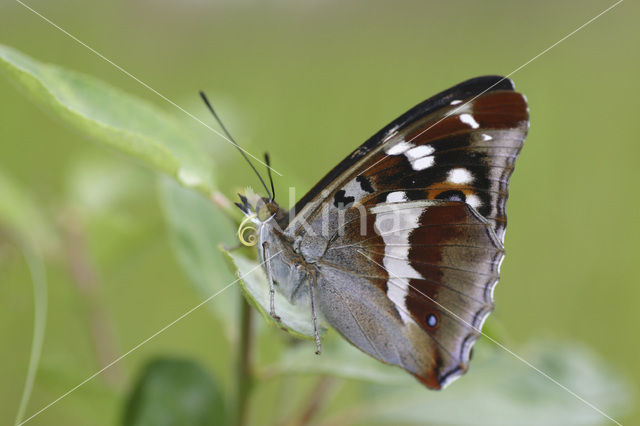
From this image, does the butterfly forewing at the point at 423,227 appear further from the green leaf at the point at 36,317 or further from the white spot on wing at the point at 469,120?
the green leaf at the point at 36,317

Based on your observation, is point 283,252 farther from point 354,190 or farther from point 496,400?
point 496,400

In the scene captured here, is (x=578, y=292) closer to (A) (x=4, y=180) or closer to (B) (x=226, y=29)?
(A) (x=4, y=180)

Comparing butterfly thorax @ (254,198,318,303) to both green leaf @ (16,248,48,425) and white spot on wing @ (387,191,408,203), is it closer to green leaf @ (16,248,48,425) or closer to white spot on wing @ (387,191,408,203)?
white spot on wing @ (387,191,408,203)

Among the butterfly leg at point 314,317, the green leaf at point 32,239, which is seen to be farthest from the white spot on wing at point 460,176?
the green leaf at point 32,239

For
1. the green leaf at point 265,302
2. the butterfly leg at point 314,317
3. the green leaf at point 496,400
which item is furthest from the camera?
the green leaf at point 496,400

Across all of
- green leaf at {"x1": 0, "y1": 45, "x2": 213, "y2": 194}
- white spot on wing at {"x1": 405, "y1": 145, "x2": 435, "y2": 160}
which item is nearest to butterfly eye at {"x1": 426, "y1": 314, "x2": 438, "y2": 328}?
white spot on wing at {"x1": 405, "y1": 145, "x2": 435, "y2": 160}
